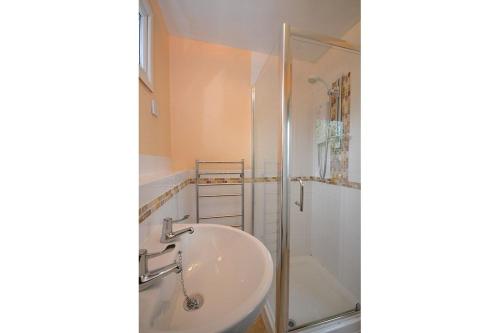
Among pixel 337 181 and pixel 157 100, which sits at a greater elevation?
pixel 157 100

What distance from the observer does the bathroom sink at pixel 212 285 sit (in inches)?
18.0

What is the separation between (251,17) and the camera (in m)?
1.40

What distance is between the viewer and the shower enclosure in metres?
1.13

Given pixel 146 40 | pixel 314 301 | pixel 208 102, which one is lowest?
pixel 314 301

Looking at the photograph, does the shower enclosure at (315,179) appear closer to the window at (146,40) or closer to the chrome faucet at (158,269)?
the chrome faucet at (158,269)

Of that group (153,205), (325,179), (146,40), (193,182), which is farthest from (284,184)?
(146,40)

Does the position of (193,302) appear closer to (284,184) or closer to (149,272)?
(149,272)

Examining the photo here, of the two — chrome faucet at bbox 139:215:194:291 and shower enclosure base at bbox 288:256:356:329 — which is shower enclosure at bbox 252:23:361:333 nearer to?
shower enclosure base at bbox 288:256:356:329

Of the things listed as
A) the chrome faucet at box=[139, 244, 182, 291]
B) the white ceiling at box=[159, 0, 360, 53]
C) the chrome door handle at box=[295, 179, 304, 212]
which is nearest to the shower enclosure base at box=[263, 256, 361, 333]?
the chrome door handle at box=[295, 179, 304, 212]

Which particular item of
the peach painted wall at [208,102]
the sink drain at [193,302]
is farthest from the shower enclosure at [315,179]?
the sink drain at [193,302]

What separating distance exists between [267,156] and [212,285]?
1.07 m

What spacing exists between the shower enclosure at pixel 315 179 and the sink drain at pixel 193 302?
56 cm
